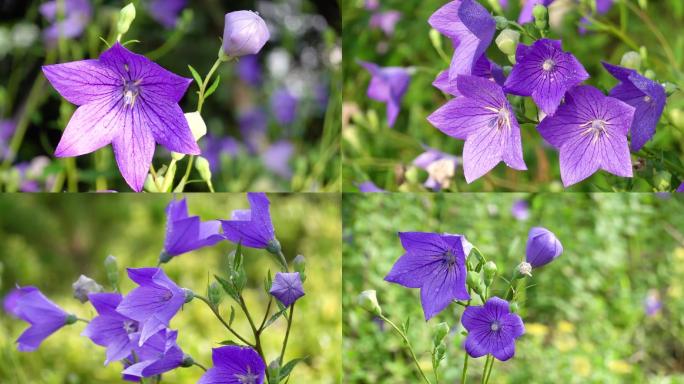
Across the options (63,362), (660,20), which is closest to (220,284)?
(63,362)

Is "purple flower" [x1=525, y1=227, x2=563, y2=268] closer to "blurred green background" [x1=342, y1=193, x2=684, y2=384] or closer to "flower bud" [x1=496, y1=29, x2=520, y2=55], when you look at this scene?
"flower bud" [x1=496, y1=29, x2=520, y2=55]

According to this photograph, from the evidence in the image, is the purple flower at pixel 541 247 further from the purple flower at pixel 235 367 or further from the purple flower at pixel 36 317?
the purple flower at pixel 36 317

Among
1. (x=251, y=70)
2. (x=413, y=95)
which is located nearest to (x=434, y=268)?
(x=413, y=95)

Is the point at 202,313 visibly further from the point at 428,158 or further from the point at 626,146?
the point at 626,146

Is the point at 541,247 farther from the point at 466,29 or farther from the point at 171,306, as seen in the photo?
the point at 171,306

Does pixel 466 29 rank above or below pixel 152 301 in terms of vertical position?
above

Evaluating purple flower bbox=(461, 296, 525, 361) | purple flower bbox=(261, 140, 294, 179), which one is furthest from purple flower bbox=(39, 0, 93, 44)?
purple flower bbox=(461, 296, 525, 361)

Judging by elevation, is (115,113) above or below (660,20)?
above

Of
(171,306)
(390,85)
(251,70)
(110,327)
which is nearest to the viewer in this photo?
(171,306)
